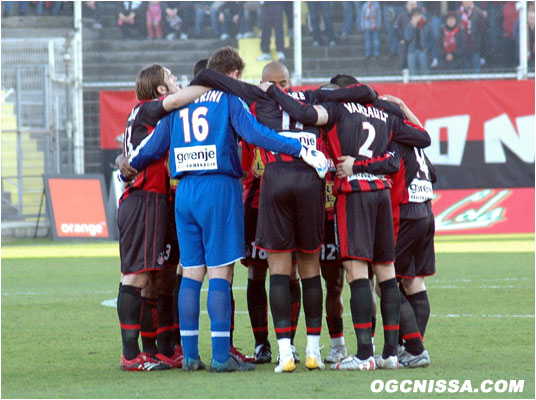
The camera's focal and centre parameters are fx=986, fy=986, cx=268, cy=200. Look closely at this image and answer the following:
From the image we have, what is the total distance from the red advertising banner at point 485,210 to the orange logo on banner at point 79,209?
697 cm

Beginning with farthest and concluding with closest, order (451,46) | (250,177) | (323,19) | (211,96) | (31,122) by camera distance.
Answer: (31,122), (323,19), (451,46), (250,177), (211,96)

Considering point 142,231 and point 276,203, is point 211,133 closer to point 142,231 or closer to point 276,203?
point 276,203

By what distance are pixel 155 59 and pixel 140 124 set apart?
52.8ft

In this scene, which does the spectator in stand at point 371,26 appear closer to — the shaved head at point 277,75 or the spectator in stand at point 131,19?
the spectator in stand at point 131,19

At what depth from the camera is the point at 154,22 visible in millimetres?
22406

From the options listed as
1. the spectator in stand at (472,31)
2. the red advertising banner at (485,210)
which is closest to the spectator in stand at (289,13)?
the spectator in stand at (472,31)

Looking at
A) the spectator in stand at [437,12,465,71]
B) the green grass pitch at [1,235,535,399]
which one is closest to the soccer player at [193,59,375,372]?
the green grass pitch at [1,235,535,399]

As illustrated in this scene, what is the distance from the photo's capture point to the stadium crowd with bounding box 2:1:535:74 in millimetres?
21203

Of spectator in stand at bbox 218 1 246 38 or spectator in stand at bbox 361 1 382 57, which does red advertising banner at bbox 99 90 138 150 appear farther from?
spectator in stand at bbox 361 1 382 57

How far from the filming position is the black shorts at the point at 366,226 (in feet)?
20.9

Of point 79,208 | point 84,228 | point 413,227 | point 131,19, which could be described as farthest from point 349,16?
point 413,227

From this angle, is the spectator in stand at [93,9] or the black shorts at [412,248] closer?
the black shorts at [412,248]

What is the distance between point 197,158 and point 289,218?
717 mm

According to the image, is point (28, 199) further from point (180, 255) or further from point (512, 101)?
point (180, 255)
